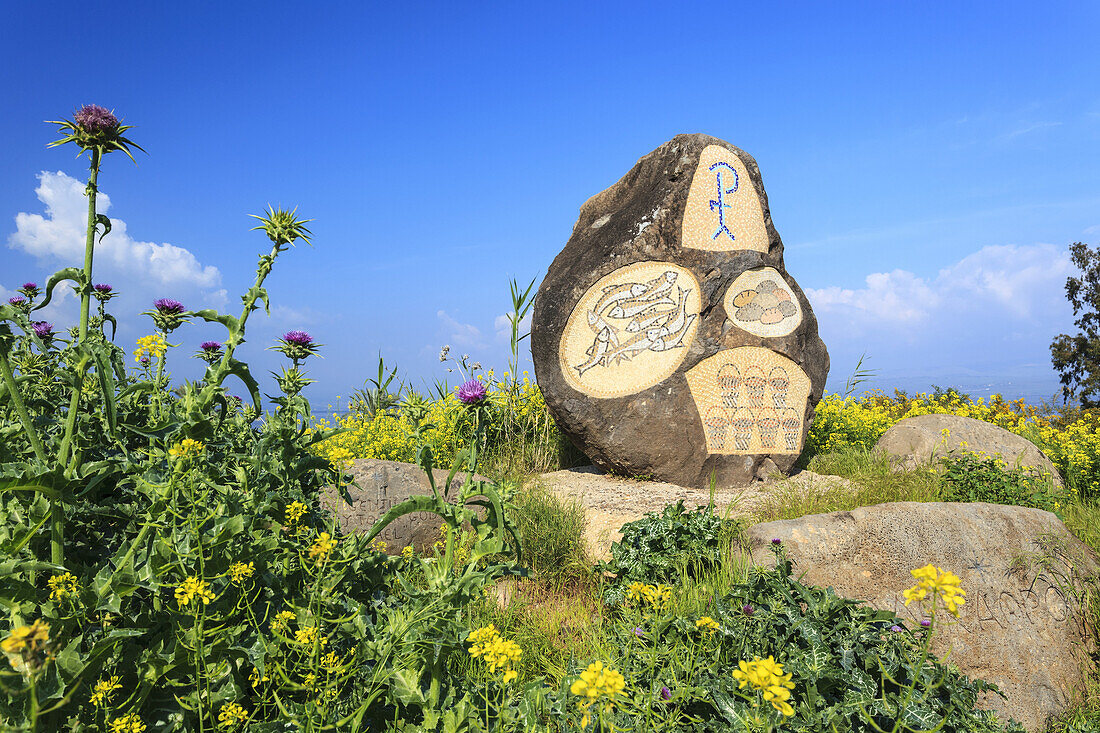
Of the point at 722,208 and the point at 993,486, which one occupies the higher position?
the point at 722,208

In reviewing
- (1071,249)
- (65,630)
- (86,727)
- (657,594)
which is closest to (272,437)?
(65,630)

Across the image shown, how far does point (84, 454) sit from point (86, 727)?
813 millimetres

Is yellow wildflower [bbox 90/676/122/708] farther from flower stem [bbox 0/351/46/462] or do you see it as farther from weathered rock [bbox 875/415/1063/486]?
weathered rock [bbox 875/415/1063/486]

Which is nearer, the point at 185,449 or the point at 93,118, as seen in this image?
the point at 185,449

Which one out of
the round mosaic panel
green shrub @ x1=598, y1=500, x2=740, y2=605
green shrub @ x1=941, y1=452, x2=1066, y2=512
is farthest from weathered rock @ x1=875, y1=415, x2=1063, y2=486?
green shrub @ x1=598, y1=500, x2=740, y2=605

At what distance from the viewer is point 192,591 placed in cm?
168

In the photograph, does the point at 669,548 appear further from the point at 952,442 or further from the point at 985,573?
the point at 952,442

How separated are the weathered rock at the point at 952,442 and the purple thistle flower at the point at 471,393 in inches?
198

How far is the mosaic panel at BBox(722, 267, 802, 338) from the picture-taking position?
239 inches

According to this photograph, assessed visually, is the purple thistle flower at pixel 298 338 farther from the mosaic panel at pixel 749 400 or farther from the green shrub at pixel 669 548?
the mosaic panel at pixel 749 400

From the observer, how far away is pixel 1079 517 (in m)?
4.69

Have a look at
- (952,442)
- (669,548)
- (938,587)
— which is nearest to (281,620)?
(938,587)

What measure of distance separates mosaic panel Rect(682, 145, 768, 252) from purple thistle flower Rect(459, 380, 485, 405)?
4.35 m

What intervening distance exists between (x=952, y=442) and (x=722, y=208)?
124 inches
